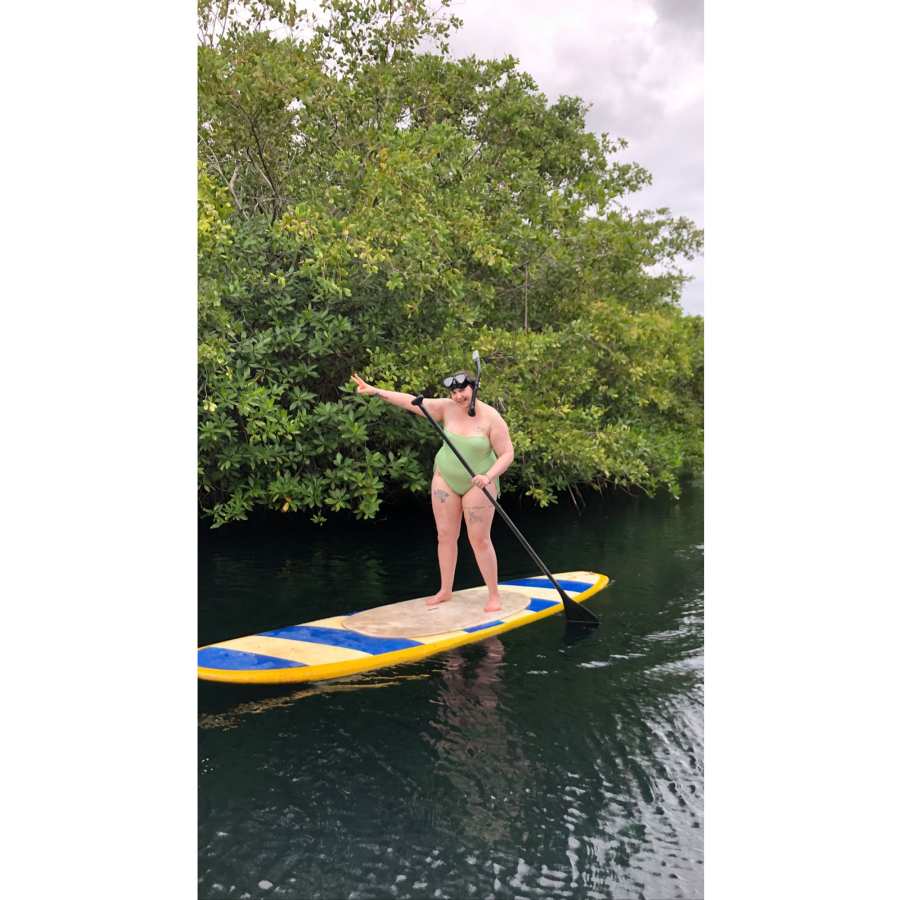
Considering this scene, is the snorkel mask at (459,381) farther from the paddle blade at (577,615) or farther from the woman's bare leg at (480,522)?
the paddle blade at (577,615)

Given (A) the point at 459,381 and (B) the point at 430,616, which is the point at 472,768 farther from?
(A) the point at 459,381

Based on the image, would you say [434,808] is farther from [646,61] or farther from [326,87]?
[326,87]

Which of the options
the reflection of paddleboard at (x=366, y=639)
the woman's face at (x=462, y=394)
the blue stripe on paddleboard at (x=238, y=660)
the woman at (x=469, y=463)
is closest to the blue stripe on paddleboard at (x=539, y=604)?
the reflection of paddleboard at (x=366, y=639)

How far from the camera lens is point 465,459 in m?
5.48

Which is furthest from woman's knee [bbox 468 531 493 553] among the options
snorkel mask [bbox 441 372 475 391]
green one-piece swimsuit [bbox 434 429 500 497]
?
snorkel mask [bbox 441 372 475 391]

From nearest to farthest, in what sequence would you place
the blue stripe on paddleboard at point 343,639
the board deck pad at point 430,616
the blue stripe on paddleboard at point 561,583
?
the blue stripe on paddleboard at point 343,639, the board deck pad at point 430,616, the blue stripe on paddleboard at point 561,583

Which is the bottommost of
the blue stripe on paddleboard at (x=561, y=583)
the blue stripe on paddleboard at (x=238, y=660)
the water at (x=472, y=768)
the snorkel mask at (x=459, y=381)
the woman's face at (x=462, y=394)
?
the water at (x=472, y=768)

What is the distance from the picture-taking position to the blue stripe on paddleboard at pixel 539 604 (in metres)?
5.91

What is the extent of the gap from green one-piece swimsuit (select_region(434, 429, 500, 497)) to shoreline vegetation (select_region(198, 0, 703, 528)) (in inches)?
80.6

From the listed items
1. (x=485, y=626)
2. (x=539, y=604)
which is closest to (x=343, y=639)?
(x=485, y=626)

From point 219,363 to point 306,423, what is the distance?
1.35 m

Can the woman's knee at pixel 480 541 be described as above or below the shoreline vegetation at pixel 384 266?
below

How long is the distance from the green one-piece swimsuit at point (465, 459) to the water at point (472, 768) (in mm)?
929
